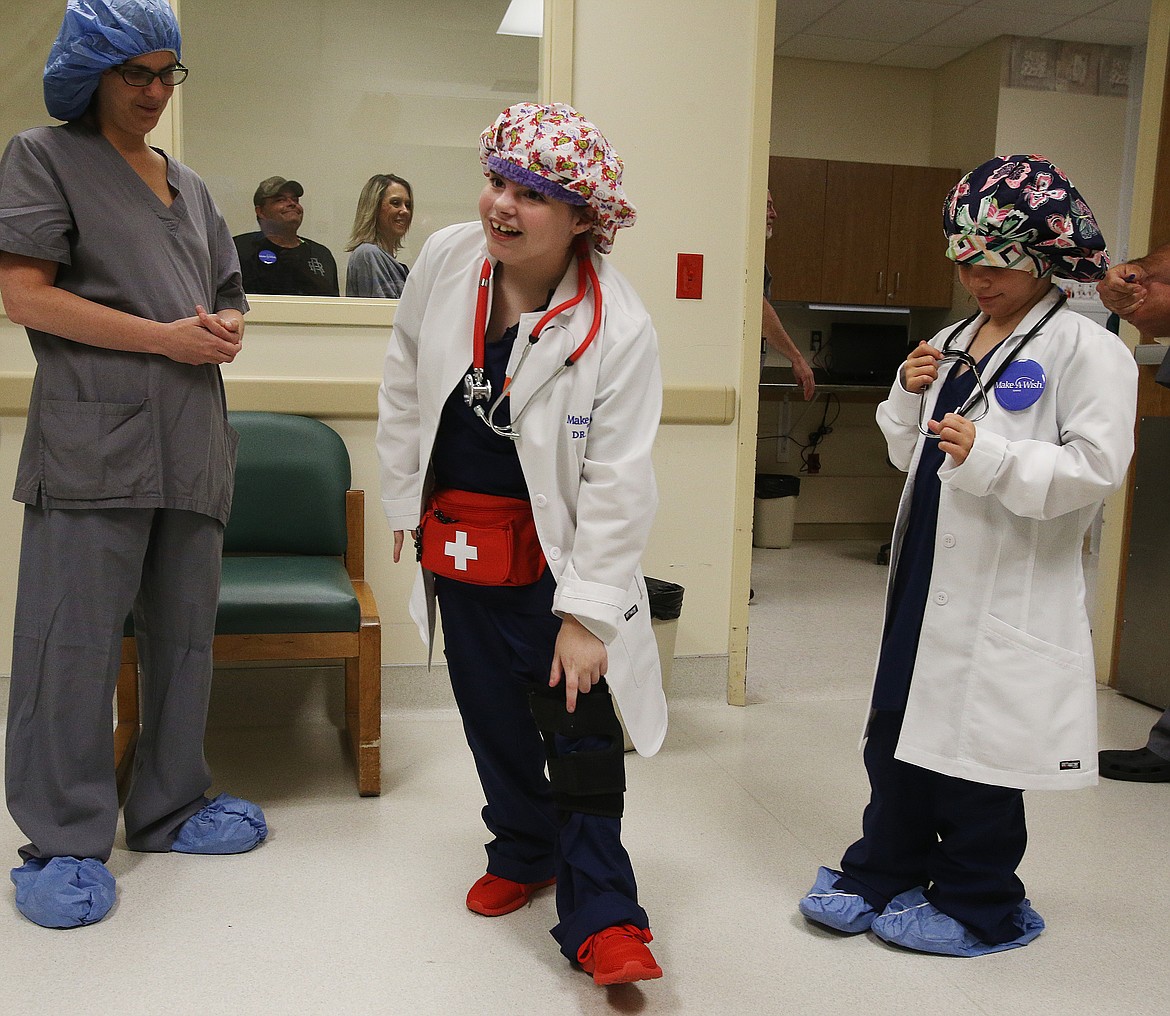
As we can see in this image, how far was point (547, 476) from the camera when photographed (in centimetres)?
160

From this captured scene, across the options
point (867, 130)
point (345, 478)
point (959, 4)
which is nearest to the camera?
point (345, 478)

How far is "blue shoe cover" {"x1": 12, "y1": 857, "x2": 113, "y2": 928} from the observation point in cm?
181

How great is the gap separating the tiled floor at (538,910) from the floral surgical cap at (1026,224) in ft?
3.77

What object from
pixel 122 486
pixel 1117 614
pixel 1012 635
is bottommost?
pixel 1117 614

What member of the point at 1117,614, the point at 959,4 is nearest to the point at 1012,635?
the point at 1117,614

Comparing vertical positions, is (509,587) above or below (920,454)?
below

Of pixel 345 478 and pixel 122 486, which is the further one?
pixel 345 478

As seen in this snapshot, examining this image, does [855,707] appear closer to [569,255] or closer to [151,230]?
[569,255]

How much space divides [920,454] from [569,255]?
680 mm

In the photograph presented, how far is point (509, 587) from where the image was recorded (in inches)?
66.9

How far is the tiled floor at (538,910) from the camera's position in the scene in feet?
5.44

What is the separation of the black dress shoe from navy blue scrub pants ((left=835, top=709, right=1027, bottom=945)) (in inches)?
38.9

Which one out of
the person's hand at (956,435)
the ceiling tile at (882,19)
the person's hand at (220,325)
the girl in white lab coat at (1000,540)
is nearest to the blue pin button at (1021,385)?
the girl in white lab coat at (1000,540)

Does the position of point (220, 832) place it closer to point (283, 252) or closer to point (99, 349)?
point (99, 349)
